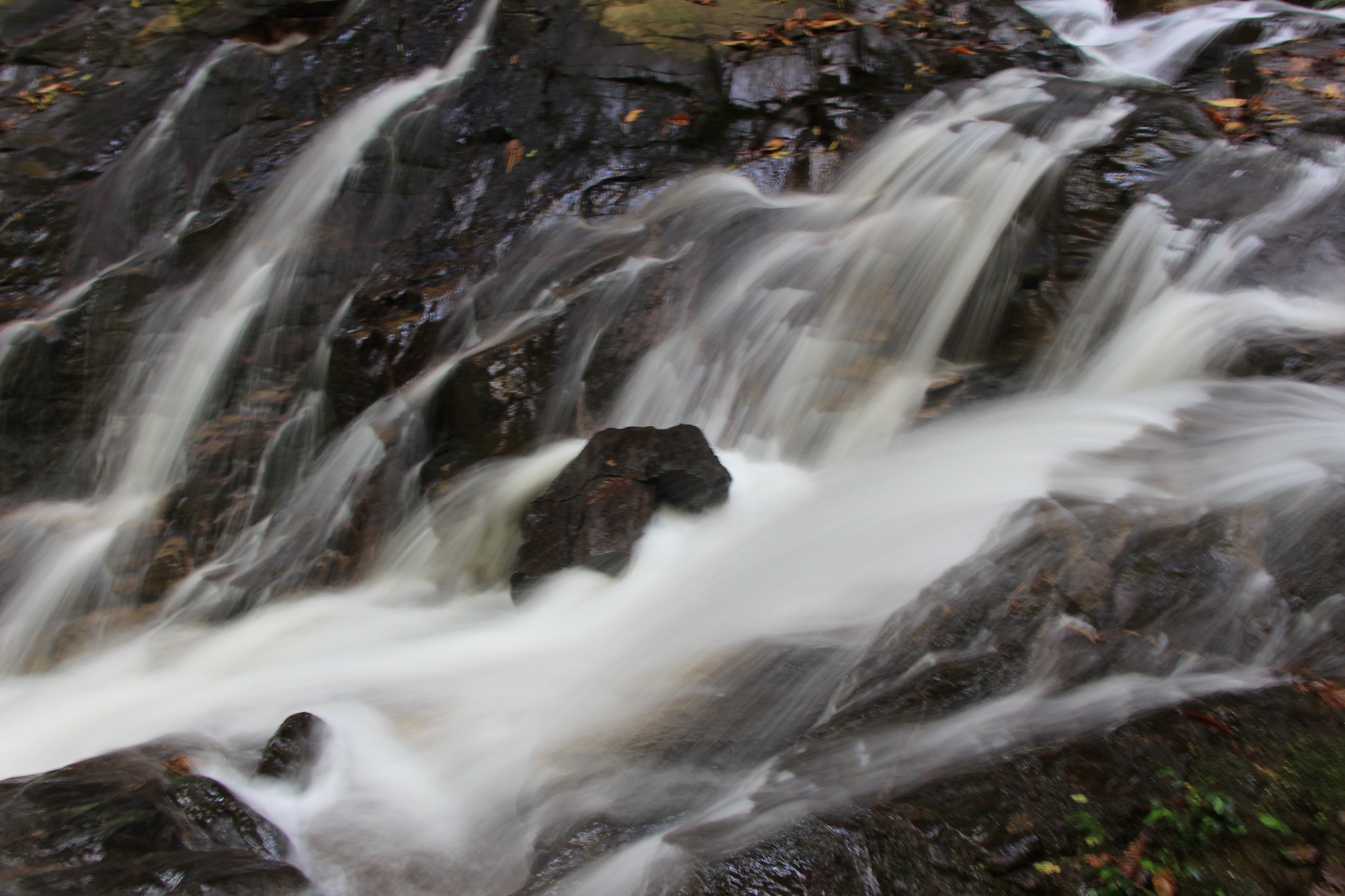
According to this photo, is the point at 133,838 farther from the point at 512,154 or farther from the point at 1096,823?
the point at 512,154

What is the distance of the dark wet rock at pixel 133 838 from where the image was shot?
8.11ft

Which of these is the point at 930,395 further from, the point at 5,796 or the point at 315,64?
the point at 315,64

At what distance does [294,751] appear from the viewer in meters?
3.38

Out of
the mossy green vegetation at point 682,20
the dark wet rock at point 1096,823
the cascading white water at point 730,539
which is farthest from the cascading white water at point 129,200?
the dark wet rock at point 1096,823

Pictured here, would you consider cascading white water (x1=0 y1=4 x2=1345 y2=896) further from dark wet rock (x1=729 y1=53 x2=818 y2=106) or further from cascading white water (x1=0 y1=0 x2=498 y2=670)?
dark wet rock (x1=729 y1=53 x2=818 y2=106)

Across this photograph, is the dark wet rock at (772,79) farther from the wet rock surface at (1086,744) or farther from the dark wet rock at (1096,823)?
the dark wet rock at (1096,823)

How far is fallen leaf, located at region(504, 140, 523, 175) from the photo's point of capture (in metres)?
7.29

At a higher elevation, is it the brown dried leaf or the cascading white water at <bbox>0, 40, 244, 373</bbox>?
the brown dried leaf

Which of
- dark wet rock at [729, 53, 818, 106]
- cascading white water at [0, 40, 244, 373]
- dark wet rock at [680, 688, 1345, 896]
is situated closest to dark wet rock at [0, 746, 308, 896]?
dark wet rock at [680, 688, 1345, 896]

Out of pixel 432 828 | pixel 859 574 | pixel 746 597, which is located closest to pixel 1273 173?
pixel 859 574

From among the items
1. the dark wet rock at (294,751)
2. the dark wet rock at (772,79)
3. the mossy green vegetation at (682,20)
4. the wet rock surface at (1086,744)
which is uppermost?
the mossy green vegetation at (682,20)

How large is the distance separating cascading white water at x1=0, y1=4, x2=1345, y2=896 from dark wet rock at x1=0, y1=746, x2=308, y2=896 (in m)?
0.26

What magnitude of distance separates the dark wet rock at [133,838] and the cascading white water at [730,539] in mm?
264

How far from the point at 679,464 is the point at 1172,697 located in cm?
256
